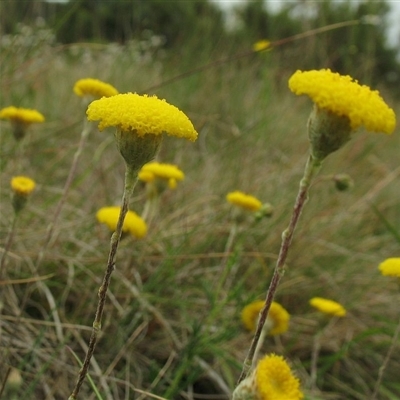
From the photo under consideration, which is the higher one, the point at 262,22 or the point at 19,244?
the point at 262,22

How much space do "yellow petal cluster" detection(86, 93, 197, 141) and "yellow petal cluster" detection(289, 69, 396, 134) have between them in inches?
6.3

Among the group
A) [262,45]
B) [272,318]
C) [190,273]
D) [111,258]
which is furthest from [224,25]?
[111,258]

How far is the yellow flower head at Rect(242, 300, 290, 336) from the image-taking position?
1363mm

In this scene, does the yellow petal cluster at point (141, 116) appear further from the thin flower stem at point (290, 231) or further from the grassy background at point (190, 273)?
the grassy background at point (190, 273)

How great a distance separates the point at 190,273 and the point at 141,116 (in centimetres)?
124

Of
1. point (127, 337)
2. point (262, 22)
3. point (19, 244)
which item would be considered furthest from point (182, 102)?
point (262, 22)

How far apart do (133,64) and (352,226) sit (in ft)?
7.24

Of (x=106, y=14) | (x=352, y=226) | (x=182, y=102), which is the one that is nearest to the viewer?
(x=352, y=226)

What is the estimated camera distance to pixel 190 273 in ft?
6.33

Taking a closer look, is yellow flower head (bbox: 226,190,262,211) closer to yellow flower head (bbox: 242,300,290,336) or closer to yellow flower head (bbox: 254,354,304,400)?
yellow flower head (bbox: 242,300,290,336)

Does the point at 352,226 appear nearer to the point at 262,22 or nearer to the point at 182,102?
the point at 182,102

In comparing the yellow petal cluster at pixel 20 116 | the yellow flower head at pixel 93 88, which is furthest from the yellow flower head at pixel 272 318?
the yellow petal cluster at pixel 20 116

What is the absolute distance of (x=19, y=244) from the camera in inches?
72.4

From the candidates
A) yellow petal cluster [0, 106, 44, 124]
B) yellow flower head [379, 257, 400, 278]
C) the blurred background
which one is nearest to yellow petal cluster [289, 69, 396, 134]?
yellow flower head [379, 257, 400, 278]
